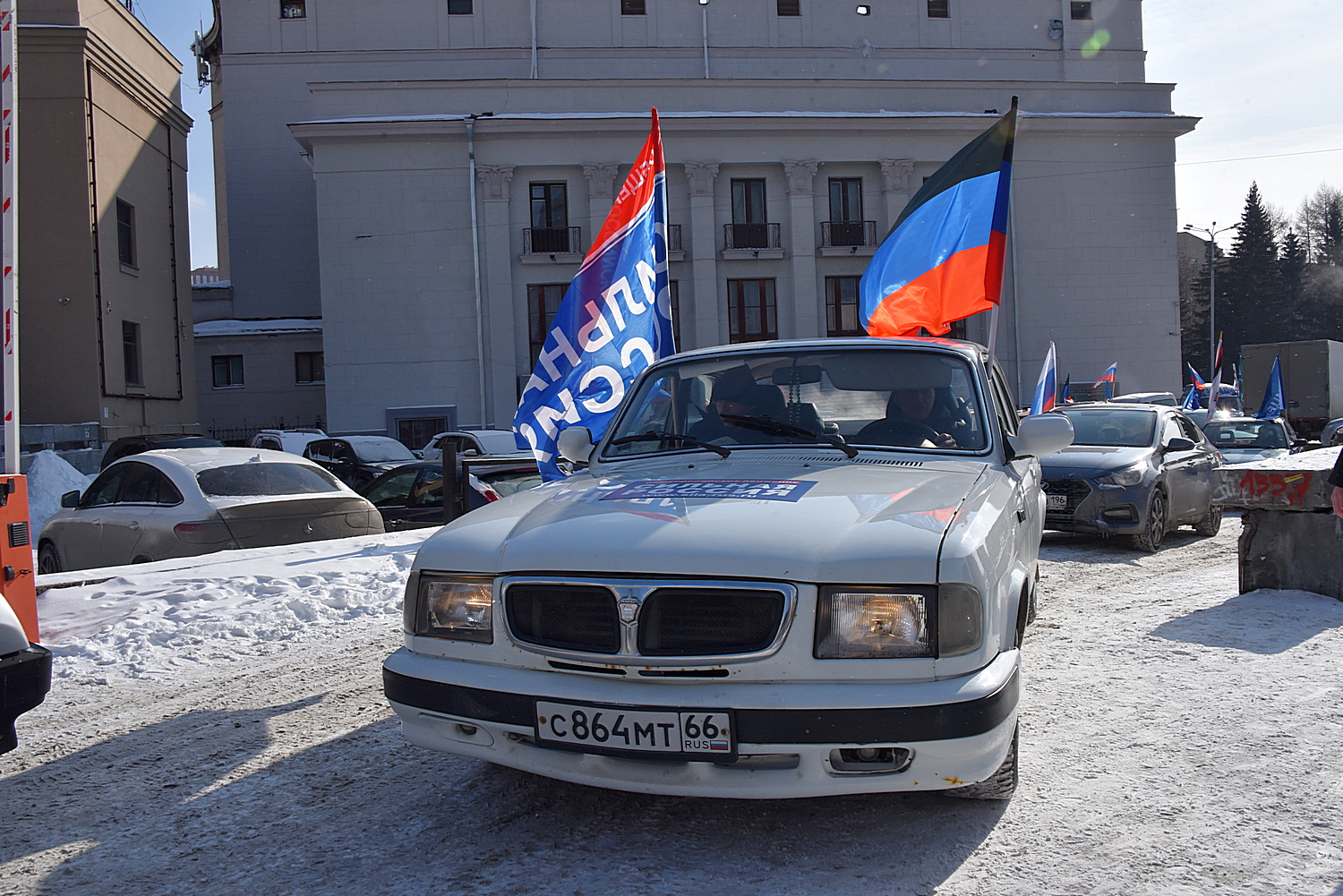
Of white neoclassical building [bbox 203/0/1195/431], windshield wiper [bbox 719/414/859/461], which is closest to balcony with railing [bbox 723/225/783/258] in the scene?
white neoclassical building [bbox 203/0/1195/431]

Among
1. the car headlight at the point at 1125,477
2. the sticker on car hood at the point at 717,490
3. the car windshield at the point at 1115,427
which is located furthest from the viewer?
the car windshield at the point at 1115,427

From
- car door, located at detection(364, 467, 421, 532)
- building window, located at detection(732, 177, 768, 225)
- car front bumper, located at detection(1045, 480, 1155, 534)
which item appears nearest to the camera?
car front bumper, located at detection(1045, 480, 1155, 534)

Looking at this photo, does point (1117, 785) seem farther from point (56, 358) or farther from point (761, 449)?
point (56, 358)

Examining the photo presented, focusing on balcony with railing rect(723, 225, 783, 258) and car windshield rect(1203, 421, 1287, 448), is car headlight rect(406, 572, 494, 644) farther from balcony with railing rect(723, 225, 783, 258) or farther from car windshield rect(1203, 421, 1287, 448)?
balcony with railing rect(723, 225, 783, 258)

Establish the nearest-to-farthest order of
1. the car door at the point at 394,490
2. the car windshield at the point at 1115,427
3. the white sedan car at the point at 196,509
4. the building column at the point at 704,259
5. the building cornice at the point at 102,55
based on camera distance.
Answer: the white sedan car at the point at 196,509 < the car windshield at the point at 1115,427 < the car door at the point at 394,490 < the building cornice at the point at 102,55 < the building column at the point at 704,259

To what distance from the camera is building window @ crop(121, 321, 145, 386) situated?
26141 mm

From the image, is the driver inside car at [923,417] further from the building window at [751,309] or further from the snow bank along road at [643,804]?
the building window at [751,309]

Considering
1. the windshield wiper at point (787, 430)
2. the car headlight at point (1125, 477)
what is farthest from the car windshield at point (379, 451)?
the windshield wiper at point (787, 430)

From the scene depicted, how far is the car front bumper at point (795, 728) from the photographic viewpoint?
2.77 m

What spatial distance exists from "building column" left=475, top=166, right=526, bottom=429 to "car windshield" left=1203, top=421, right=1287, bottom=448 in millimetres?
20479

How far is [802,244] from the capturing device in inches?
1320

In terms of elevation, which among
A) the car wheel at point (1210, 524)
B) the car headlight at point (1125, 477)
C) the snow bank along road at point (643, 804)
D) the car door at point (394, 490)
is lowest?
the car wheel at point (1210, 524)

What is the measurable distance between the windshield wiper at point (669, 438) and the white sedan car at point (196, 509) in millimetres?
5059

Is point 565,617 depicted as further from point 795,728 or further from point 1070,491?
point 1070,491
